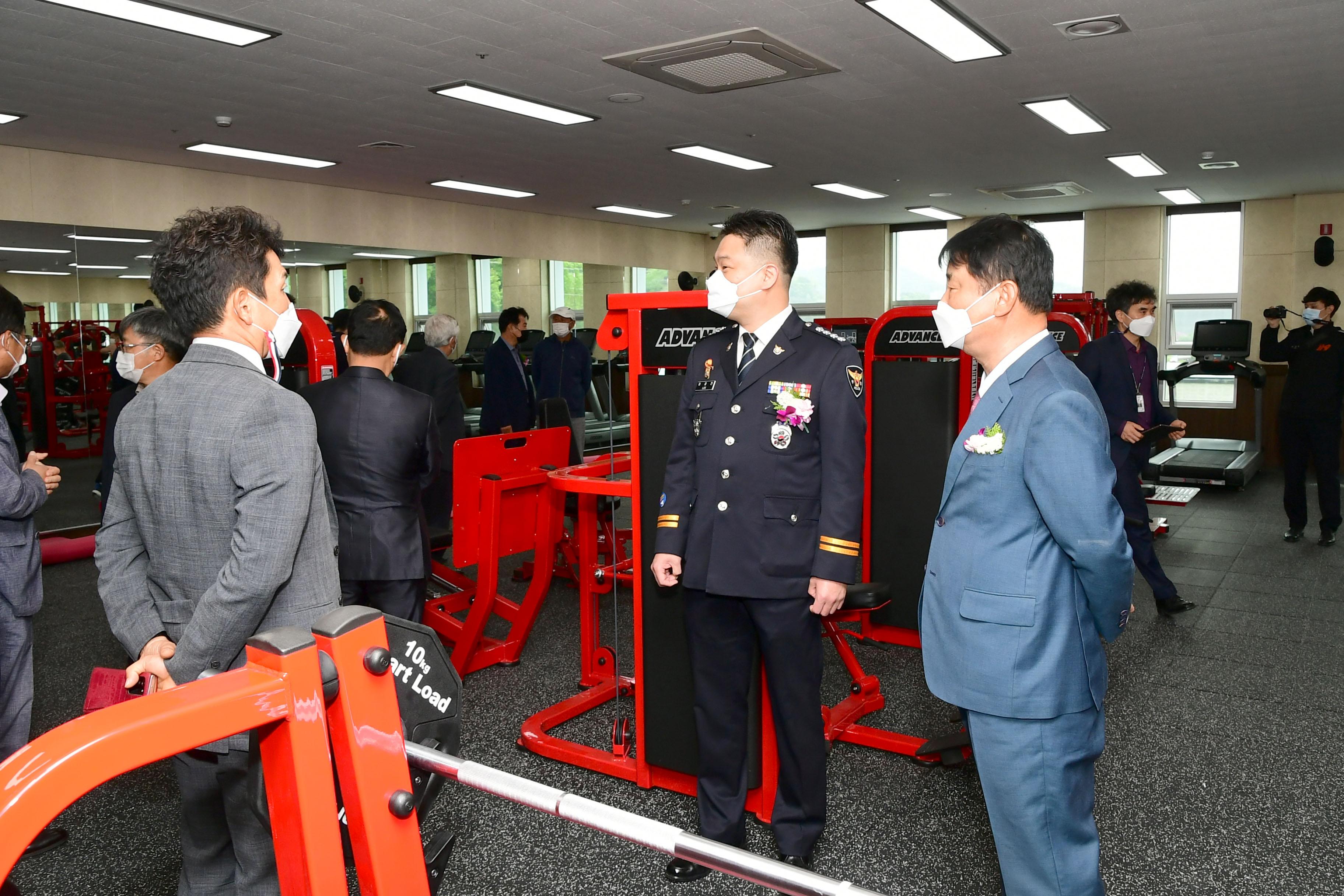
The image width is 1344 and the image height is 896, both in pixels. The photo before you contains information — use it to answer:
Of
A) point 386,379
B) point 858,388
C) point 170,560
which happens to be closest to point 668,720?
point 858,388

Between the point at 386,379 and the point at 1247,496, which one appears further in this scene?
the point at 1247,496

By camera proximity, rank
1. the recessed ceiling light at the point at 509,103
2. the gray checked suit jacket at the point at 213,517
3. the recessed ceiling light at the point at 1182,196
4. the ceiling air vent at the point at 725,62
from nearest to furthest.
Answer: the gray checked suit jacket at the point at 213,517 < the ceiling air vent at the point at 725,62 < the recessed ceiling light at the point at 509,103 < the recessed ceiling light at the point at 1182,196

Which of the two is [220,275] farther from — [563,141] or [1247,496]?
[1247,496]

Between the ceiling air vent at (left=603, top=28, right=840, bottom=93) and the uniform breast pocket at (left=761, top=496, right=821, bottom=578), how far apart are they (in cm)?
348

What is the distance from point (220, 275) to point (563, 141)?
258 inches

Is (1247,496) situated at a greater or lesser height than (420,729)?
lesser

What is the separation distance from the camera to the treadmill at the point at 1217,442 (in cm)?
893

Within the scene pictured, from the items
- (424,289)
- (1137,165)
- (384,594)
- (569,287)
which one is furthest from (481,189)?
(384,594)

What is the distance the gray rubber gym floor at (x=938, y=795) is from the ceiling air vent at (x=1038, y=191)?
22.5 feet

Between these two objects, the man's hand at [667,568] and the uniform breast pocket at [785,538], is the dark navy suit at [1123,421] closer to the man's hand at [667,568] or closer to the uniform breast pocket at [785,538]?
the uniform breast pocket at [785,538]

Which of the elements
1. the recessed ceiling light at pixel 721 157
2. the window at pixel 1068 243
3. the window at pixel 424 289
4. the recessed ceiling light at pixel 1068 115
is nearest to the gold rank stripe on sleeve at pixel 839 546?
the recessed ceiling light at pixel 1068 115

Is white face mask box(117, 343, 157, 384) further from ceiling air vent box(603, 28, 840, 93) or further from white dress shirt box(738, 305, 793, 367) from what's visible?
ceiling air vent box(603, 28, 840, 93)

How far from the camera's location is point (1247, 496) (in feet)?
28.2

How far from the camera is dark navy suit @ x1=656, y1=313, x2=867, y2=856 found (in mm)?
2369
